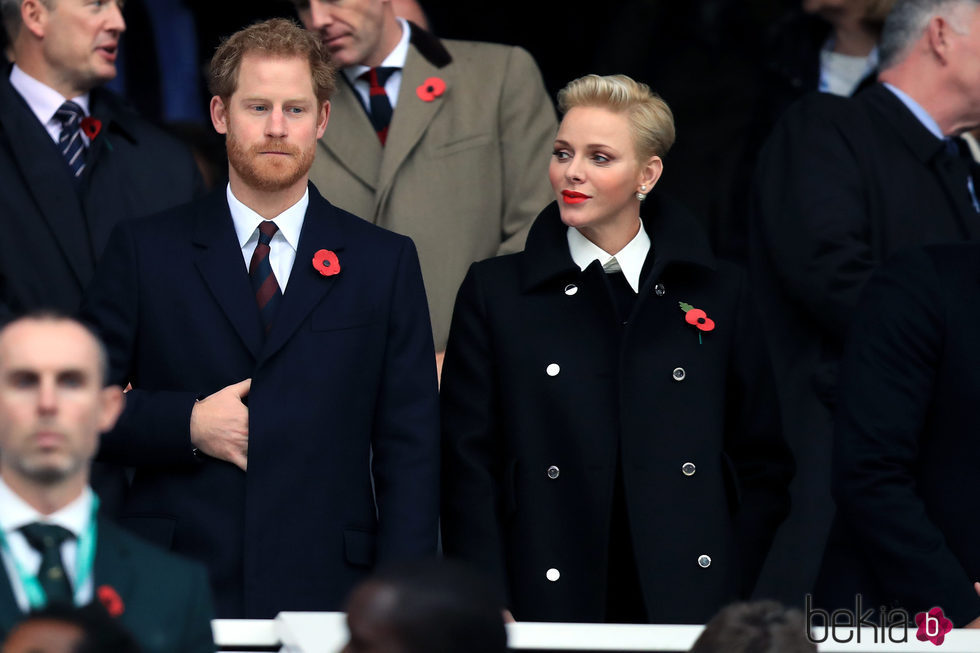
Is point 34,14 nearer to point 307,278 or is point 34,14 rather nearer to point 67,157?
point 67,157

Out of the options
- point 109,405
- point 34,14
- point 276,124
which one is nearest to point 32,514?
point 109,405

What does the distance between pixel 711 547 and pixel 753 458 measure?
0.31 meters

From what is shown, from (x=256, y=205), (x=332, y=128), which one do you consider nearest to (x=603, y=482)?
(x=256, y=205)

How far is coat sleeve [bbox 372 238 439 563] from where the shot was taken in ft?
13.2

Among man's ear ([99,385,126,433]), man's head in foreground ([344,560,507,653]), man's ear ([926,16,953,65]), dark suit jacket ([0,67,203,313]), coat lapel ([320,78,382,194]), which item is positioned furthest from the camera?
man's ear ([926,16,953,65])

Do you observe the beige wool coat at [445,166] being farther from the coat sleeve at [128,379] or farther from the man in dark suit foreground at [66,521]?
the man in dark suit foreground at [66,521]

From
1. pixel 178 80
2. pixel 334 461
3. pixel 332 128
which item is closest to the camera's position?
pixel 334 461

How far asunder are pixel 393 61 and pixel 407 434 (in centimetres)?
158

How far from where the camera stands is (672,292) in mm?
4441

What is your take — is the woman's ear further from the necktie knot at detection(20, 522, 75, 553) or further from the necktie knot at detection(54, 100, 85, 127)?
the necktie knot at detection(20, 522, 75, 553)

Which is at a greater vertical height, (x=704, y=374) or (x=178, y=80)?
(x=178, y=80)

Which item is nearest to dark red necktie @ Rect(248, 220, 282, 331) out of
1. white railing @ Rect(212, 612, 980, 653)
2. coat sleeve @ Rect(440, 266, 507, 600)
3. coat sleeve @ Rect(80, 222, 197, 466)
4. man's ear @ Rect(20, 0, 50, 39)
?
coat sleeve @ Rect(80, 222, 197, 466)

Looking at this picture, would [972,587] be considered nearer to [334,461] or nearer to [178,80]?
[334,461]

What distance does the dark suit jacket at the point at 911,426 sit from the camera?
4094mm
